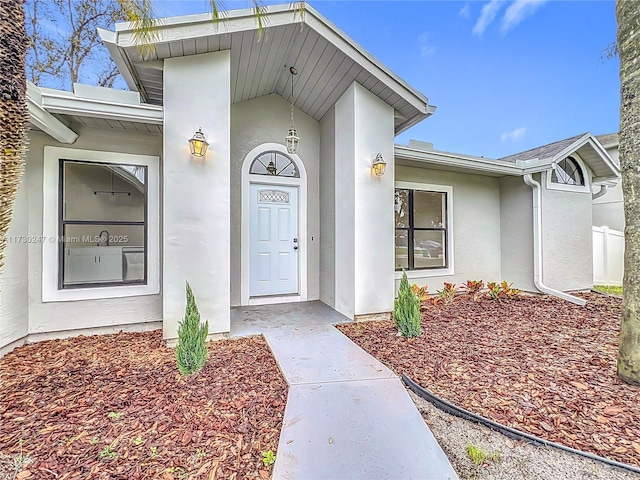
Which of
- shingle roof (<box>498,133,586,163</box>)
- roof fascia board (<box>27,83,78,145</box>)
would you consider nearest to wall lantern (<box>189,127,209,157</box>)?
roof fascia board (<box>27,83,78,145</box>)

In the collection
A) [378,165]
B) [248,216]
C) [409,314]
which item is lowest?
[409,314]

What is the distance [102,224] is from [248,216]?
222cm

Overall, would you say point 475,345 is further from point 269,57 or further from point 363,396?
point 269,57

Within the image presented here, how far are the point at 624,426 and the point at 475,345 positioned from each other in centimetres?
169

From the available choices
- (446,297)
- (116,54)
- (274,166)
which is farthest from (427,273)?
(116,54)

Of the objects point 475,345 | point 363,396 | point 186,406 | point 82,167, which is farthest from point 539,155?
point 82,167

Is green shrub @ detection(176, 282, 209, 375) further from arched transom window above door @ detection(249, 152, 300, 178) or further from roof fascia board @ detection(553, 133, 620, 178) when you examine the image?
roof fascia board @ detection(553, 133, 620, 178)

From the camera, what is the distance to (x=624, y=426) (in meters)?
2.27

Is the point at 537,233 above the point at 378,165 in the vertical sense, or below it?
below

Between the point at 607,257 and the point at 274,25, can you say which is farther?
the point at 607,257

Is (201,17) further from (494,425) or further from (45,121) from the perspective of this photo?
(494,425)

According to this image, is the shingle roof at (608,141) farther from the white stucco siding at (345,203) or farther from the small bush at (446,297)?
the white stucco siding at (345,203)

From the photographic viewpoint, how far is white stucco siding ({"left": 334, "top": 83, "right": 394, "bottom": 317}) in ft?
16.0

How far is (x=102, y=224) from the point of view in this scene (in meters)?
4.52
